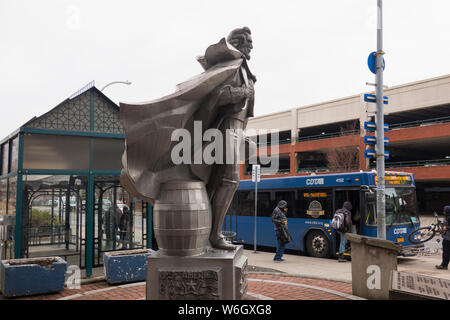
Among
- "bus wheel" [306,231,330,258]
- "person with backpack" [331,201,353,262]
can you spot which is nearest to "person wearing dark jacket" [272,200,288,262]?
"person with backpack" [331,201,353,262]

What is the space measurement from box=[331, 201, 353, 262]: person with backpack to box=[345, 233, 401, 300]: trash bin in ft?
14.5

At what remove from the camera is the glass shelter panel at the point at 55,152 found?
771 cm

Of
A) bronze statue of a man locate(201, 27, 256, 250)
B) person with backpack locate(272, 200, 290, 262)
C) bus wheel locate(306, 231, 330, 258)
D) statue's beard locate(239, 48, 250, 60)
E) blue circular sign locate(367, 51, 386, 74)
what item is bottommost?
bus wheel locate(306, 231, 330, 258)

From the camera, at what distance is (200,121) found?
202 inches

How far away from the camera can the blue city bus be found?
36.3 ft

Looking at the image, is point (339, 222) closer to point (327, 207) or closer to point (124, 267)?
point (327, 207)

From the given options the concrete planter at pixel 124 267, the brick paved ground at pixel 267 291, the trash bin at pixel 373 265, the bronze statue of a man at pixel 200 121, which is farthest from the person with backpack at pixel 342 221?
the bronze statue of a man at pixel 200 121

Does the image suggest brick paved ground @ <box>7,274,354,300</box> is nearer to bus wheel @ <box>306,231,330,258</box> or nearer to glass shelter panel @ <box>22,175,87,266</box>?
glass shelter panel @ <box>22,175,87,266</box>

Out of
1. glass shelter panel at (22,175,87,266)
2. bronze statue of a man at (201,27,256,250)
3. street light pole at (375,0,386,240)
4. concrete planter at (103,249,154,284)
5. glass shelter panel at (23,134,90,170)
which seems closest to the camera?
bronze statue of a man at (201,27,256,250)

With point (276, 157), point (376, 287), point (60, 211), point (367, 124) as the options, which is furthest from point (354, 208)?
point (276, 157)

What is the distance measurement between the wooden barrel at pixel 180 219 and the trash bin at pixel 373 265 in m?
2.79

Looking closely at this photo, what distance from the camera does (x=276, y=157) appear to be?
131ft

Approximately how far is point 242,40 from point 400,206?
8.18 m

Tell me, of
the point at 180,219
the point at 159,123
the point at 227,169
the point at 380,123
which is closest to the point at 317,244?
the point at 380,123
